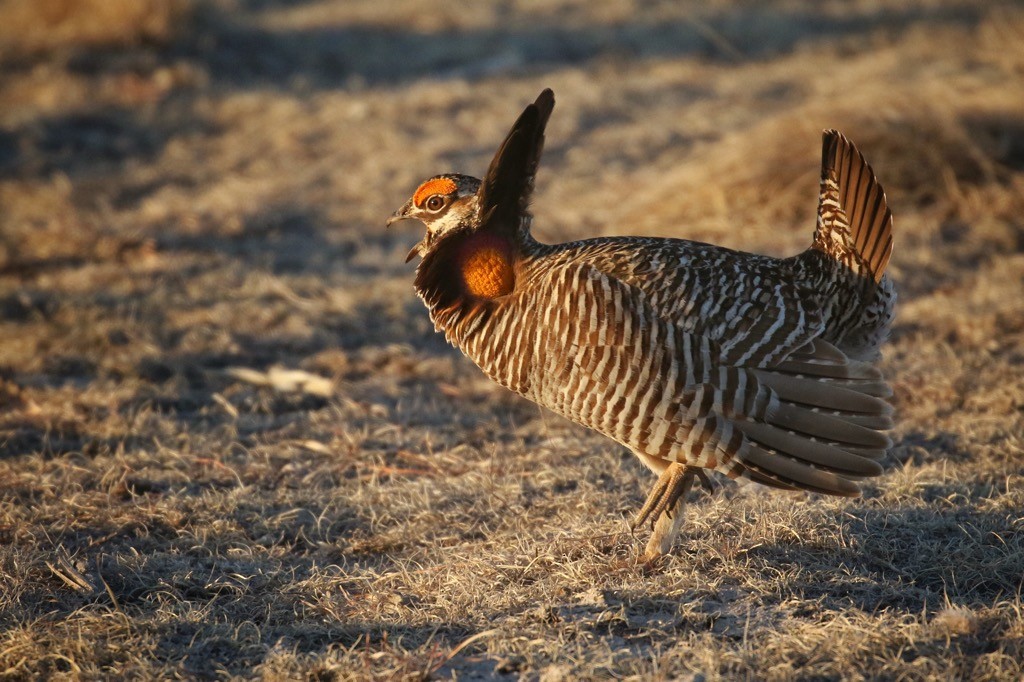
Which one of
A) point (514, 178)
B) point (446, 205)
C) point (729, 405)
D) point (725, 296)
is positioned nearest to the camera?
point (729, 405)

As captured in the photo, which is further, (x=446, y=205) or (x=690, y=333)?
(x=446, y=205)

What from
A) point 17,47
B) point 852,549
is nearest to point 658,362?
point 852,549

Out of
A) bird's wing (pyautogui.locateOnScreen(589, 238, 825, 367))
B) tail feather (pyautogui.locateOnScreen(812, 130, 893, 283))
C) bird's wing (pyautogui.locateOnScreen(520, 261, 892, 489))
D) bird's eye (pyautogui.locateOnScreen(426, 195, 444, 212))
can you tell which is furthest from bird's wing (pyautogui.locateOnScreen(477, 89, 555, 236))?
tail feather (pyautogui.locateOnScreen(812, 130, 893, 283))

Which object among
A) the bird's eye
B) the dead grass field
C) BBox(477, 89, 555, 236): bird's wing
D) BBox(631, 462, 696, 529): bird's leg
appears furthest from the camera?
the bird's eye

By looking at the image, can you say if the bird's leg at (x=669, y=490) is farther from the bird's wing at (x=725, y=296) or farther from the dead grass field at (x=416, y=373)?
the bird's wing at (x=725, y=296)

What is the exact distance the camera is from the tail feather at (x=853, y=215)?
3391mm

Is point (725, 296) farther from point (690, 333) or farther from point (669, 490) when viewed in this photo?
point (669, 490)

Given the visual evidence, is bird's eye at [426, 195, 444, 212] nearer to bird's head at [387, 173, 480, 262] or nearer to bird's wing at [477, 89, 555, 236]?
bird's head at [387, 173, 480, 262]

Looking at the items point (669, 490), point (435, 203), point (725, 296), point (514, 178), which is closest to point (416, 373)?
point (435, 203)

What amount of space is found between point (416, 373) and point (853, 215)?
8.91 feet

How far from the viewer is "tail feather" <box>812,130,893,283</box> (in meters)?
3.39

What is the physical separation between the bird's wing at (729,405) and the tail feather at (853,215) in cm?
42

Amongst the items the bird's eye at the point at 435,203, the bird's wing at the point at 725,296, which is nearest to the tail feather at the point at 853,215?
the bird's wing at the point at 725,296

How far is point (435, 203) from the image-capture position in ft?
12.5
